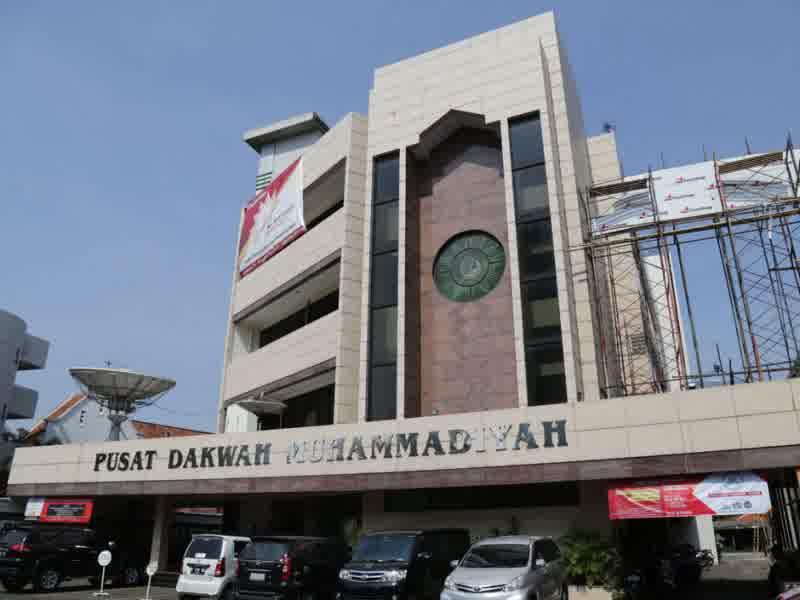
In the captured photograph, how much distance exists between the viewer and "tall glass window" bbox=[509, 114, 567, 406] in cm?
2288

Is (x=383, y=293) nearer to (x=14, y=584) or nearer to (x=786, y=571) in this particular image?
(x=14, y=584)

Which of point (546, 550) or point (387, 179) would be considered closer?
point (546, 550)

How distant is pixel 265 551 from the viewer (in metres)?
17.0

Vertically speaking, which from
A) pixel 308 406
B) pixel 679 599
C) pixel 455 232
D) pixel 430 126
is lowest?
pixel 679 599

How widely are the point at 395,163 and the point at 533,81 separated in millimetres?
6518

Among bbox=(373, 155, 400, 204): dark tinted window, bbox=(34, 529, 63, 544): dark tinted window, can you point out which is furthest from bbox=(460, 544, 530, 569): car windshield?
bbox=(373, 155, 400, 204): dark tinted window

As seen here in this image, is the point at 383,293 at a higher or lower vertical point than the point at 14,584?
higher

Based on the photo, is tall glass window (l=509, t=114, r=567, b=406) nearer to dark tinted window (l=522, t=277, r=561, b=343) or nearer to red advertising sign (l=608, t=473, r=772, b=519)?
dark tinted window (l=522, t=277, r=561, b=343)

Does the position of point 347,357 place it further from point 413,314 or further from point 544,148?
point 544,148

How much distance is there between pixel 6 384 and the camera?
199 ft

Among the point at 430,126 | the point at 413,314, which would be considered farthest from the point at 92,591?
the point at 430,126

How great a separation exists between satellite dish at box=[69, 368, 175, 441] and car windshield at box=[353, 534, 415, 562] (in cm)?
2373

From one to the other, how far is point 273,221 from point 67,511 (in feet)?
54.8

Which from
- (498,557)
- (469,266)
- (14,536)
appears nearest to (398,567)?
(498,557)
